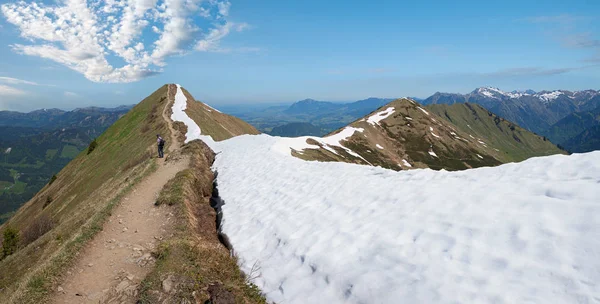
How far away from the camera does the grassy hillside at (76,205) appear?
1218 cm

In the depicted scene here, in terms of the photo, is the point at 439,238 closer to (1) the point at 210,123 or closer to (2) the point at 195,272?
(2) the point at 195,272

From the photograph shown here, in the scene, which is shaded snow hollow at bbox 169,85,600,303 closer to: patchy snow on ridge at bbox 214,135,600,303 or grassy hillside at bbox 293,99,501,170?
patchy snow on ridge at bbox 214,135,600,303

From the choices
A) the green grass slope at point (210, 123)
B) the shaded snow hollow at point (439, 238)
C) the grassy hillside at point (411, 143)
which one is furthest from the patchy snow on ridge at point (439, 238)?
the grassy hillside at point (411, 143)

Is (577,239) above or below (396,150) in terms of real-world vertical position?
above

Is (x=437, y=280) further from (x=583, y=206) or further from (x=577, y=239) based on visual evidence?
(x=583, y=206)

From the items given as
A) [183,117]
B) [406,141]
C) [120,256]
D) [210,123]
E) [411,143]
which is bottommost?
[411,143]

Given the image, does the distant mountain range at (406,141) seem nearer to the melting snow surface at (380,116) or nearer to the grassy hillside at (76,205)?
the melting snow surface at (380,116)

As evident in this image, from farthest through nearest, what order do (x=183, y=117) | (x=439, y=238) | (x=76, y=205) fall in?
(x=183, y=117) → (x=76, y=205) → (x=439, y=238)

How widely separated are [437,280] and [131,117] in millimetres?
101283

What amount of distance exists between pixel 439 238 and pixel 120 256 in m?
12.6

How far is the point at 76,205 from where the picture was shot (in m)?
43.3

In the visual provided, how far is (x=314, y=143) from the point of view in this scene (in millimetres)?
66500

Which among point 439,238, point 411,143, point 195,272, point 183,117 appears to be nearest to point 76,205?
point 183,117

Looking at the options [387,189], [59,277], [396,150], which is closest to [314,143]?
[387,189]
